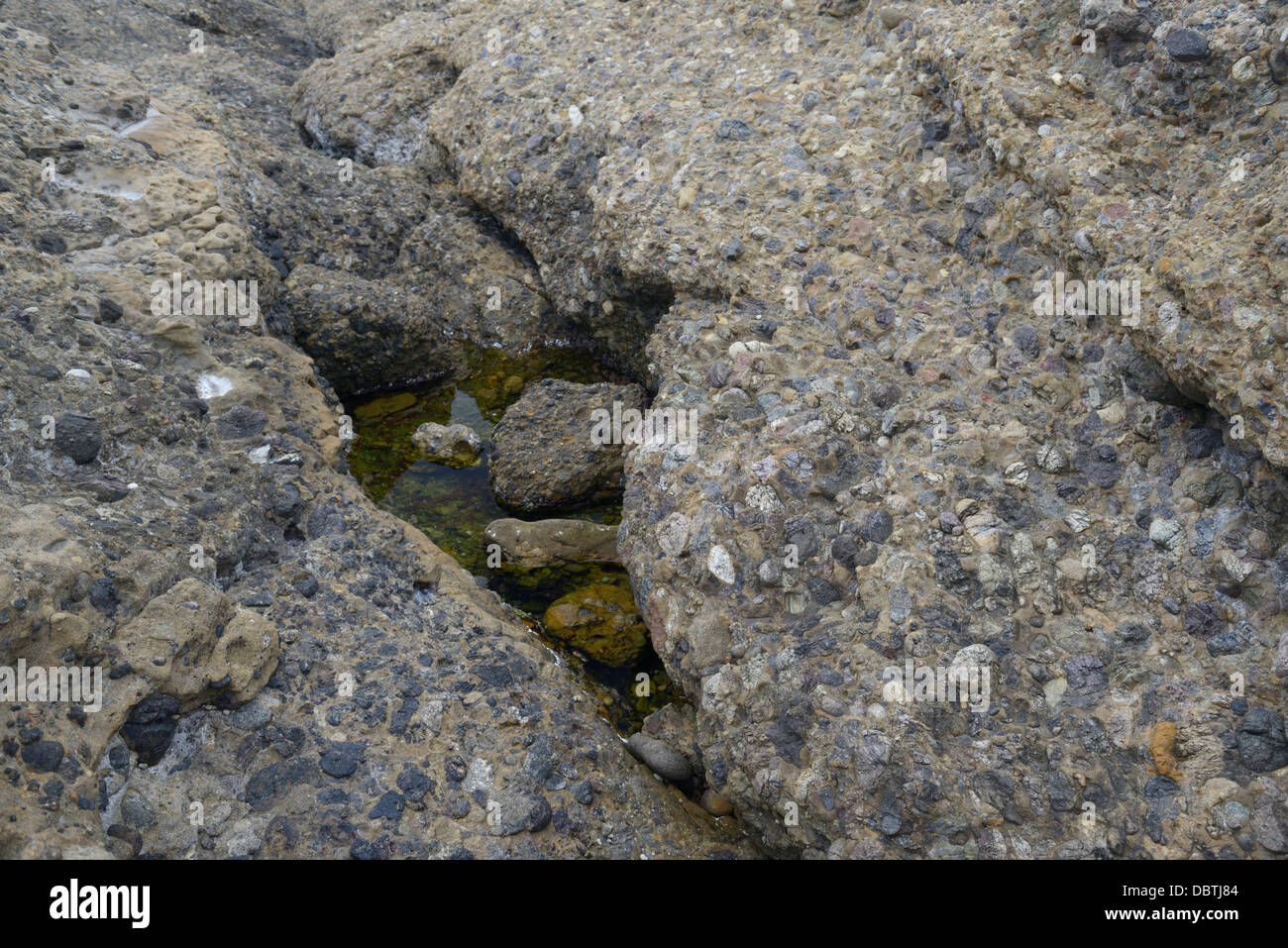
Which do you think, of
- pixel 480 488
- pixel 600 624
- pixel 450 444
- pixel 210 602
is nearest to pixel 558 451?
pixel 480 488

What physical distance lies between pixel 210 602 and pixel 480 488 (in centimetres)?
316

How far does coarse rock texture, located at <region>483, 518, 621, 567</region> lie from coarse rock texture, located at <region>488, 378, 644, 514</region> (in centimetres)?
36

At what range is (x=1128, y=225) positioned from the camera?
15.6ft

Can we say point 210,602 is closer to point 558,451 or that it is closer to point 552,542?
point 552,542

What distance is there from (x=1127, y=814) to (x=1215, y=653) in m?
0.80

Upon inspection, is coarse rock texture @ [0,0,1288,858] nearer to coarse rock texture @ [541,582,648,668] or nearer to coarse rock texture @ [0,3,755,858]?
coarse rock texture @ [0,3,755,858]

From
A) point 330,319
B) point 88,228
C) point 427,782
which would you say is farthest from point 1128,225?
point 88,228

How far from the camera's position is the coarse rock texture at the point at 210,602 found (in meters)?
3.82

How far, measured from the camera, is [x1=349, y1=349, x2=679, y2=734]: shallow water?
18.9ft

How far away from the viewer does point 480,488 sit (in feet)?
24.0

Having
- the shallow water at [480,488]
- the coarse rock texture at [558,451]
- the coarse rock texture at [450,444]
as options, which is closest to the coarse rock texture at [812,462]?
the coarse rock texture at [558,451]

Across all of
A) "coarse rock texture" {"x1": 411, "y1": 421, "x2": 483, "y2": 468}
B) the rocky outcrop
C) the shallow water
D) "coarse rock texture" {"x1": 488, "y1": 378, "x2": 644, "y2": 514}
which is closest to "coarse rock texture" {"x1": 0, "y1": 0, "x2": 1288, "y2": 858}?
the rocky outcrop

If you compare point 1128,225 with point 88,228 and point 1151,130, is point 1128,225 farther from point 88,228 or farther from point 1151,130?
point 88,228

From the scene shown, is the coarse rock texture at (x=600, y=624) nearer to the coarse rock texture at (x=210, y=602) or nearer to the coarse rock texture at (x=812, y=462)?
the coarse rock texture at (x=210, y=602)
